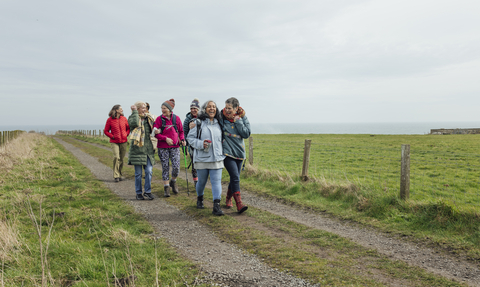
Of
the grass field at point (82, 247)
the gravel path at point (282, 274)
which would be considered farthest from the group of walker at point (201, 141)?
the grass field at point (82, 247)

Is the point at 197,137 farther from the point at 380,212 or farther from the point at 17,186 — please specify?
the point at 17,186

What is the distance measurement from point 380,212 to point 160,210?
4.72 meters

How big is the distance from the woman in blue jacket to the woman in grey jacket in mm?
173

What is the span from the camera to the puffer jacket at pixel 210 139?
5672 millimetres

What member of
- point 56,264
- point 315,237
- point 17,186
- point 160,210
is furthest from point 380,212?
point 17,186

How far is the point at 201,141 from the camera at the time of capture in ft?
18.4

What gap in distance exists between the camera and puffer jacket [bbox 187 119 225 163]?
5.67 m

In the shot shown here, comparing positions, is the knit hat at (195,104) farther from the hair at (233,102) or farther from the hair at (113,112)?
the hair at (113,112)

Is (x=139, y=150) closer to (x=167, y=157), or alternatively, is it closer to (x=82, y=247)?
(x=167, y=157)

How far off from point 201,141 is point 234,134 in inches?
29.4

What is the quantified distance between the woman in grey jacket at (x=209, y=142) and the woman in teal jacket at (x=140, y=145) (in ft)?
6.98

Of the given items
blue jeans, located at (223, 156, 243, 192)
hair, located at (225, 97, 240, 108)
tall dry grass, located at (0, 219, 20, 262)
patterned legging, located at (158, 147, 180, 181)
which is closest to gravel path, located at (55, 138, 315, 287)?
blue jeans, located at (223, 156, 243, 192)

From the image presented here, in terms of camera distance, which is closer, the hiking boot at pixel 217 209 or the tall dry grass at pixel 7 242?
the tall dry grass at pixel 7 242

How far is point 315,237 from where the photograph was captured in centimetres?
483
